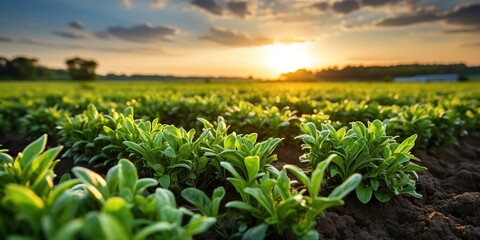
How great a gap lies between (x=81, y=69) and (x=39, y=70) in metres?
10.1

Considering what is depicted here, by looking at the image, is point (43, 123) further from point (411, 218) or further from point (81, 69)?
point (81, 69)

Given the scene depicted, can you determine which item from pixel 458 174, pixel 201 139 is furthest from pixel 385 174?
pixel 458 174

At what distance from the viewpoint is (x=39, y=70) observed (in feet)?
289

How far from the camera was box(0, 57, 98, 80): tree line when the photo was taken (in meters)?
79.6

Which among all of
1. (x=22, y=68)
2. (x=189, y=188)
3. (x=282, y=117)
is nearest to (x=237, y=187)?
(x=189, y=188)

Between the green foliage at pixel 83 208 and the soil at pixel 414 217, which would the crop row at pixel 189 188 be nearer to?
the green foliage at pixel 83 208

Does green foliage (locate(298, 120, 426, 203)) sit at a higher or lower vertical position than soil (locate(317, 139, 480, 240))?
higher

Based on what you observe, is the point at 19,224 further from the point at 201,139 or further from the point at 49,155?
the point at 201,139

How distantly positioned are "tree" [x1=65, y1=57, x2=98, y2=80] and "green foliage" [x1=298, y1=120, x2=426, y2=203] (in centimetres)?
9266

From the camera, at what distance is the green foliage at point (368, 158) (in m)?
2.92

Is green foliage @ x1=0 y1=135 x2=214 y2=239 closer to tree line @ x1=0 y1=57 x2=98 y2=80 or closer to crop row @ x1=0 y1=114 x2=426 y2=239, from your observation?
crop row @ x1=0 y1=114 x2=426 y2=239

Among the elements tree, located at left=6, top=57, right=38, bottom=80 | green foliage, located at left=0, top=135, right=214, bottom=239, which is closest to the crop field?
green foliage, located at left=0, top=135, right=214, bottom=239

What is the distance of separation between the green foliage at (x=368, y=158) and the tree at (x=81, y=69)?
92.7m

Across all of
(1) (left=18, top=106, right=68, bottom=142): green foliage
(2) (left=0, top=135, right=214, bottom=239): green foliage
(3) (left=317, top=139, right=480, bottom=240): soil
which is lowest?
(3) (left=317, top=139, right=480, bottom=240): soil
